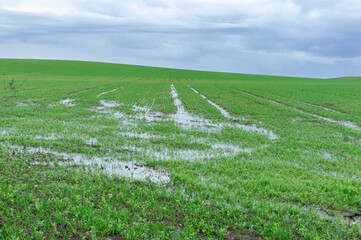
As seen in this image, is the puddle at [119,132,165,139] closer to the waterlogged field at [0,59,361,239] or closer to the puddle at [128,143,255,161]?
the waterlogged field at [0,59,361,239]

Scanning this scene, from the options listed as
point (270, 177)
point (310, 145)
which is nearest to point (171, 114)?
point (310, 145)

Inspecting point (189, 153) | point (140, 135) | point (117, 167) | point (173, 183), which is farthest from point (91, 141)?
point (173, 183)

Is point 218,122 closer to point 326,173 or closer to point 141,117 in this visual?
point 141,117

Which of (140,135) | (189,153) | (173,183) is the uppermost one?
(140,135)

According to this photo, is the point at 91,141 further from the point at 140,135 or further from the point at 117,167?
the point at 117,167

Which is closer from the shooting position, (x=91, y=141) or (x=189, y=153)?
(x=189, y=153)

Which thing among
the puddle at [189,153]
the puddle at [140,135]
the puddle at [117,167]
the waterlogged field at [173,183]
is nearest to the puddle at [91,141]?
the waterlogged field at [173,183]

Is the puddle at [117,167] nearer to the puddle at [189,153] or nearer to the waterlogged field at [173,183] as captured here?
the waterlogged field at [173,183]

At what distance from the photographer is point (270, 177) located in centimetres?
988

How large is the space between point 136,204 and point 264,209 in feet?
12.3

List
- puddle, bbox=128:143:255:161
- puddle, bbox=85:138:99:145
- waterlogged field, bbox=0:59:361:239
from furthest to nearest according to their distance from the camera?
puddle, bbox=85:138:99:145
puddle, bbox=128:143:255:161
waterlogged field, bbox=0:59:361:239

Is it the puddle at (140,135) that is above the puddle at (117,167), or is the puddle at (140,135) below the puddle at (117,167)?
above

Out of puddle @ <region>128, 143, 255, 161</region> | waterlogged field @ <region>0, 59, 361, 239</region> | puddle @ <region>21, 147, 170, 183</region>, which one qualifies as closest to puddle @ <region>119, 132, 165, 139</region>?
waterlogged field @ <region>0, 59, 361, 239</region>

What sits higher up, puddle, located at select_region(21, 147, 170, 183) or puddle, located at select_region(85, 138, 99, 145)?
puddle, located at select_region(85, 138, 99, 145)
